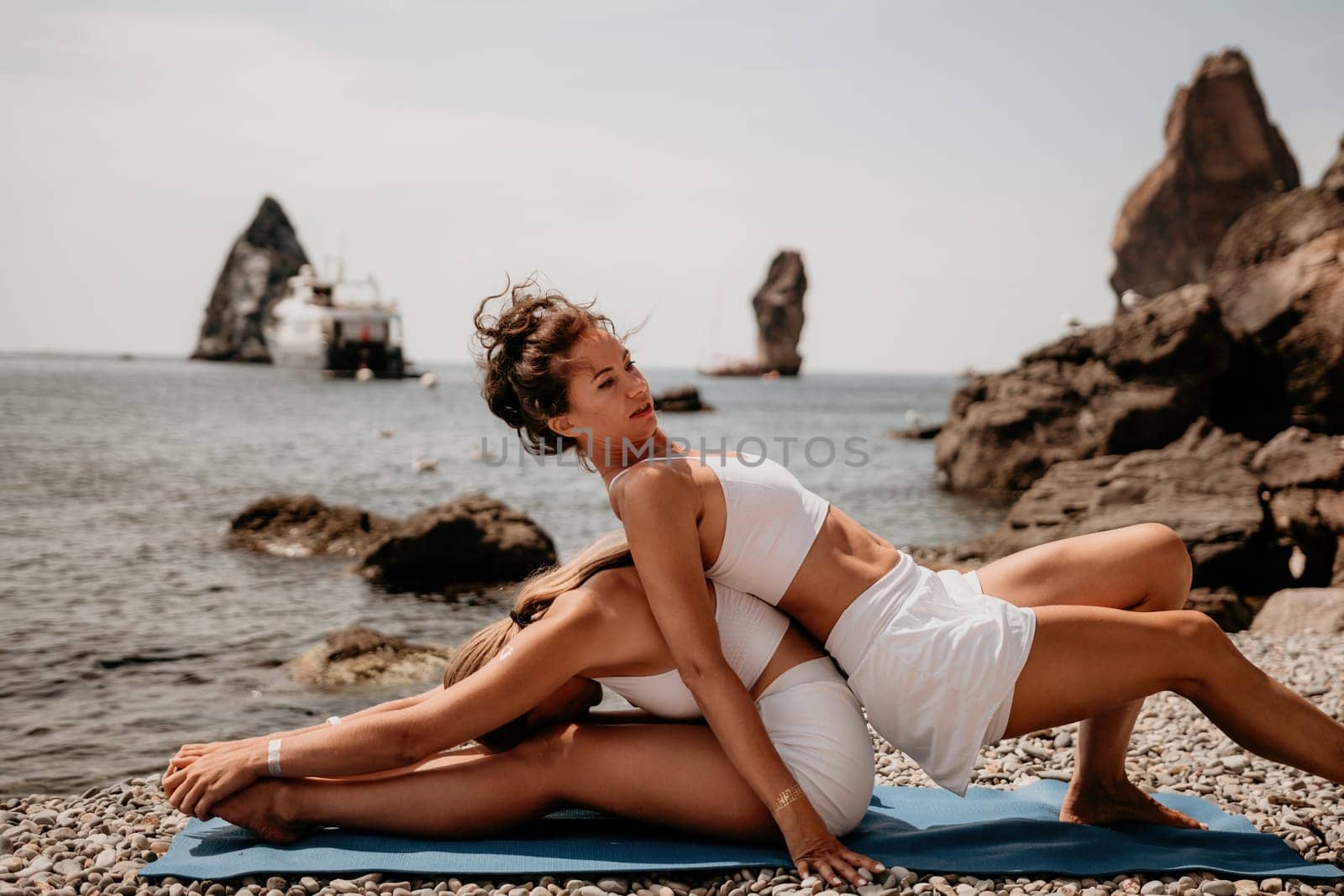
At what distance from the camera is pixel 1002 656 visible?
2924 mm

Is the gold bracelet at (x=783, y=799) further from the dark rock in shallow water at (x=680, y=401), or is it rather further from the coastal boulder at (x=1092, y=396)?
the dark rock in shallow water at (x=680, y=401)

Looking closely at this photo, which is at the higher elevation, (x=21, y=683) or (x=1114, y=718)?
(x=1114, y=718)

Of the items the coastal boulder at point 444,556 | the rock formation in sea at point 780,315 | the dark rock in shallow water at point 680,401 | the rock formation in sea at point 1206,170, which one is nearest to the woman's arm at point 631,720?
the coastal boulder at point 444,556

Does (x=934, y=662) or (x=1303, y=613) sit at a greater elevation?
(x=934, y=662)

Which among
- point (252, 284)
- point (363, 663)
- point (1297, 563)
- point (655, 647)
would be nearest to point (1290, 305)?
point (1297, 563)

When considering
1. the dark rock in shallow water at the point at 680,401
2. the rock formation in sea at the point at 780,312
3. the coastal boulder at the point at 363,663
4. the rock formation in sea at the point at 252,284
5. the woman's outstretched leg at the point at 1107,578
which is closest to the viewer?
the woman's outstretched leg at the point at 1107,578

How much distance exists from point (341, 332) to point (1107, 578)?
7336cm

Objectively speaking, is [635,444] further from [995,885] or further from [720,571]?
[995,885]

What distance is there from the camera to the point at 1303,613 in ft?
24.7

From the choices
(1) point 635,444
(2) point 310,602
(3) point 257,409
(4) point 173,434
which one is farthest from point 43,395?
(1) point 635,444

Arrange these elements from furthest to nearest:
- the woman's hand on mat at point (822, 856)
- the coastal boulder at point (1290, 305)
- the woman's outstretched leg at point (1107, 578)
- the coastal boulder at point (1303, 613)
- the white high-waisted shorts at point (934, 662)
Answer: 1. the coastal boulder at point (1290, 305)
2. the coastal boulder at point (1303, 613)
3. the woman's outstretched leg at point (1107, 578)
4. the white high-waisted shorts at point (934, 662)
5. the woman's hand on mat at point (822, 856)

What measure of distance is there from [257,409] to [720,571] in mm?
45311

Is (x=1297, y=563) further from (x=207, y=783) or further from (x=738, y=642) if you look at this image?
(x=207, y=783)

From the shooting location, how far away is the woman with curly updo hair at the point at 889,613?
2885mm
